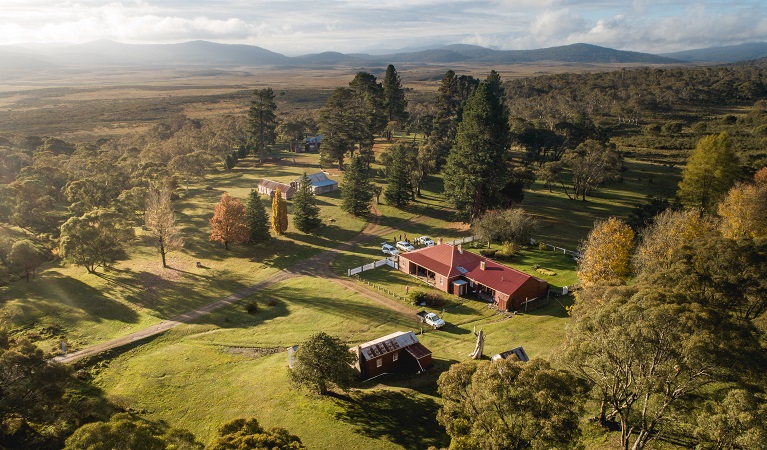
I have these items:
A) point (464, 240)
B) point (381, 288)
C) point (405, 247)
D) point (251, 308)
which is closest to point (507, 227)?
point (464, 240)

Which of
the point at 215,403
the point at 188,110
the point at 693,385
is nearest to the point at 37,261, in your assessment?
the point at 215,403

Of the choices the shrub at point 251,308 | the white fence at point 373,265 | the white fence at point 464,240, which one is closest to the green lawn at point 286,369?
the shrub at point 251,308

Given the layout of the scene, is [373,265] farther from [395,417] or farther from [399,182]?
[395,417]

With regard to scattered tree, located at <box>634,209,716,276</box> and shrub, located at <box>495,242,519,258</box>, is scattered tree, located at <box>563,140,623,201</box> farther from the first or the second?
scattered tree, located at <box>634,209,716,276</box>

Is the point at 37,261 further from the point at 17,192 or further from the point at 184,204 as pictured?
the point at 184,204

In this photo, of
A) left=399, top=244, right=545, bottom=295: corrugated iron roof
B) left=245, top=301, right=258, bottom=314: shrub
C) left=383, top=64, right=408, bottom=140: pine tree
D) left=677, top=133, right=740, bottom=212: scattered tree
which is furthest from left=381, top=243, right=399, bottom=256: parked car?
left=383, top=64, right=408, bottom=140: pine tree
